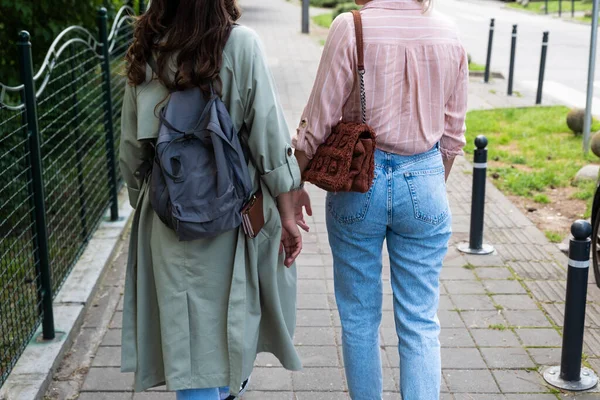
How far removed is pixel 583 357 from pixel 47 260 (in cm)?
273

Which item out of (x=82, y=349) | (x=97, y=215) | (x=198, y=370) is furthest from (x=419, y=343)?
(x=97, y=215)

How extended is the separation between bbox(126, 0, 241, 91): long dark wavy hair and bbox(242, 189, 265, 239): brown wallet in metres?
0.41

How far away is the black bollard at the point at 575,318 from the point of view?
12.4 feet

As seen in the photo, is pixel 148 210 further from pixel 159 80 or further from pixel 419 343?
pixel 419 343

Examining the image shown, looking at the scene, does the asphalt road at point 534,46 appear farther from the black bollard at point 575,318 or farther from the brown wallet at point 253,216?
the brown wallet at point 253,216

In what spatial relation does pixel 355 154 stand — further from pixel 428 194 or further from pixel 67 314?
pixel 67 314

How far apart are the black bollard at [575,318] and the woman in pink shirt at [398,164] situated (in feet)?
3.00

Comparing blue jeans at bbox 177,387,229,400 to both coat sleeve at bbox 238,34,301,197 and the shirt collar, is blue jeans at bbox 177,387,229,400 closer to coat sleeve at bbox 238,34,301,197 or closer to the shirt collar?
coat sleeve at bbox 238,34,301,197

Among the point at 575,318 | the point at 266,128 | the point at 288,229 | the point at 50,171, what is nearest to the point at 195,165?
the point at 266,128

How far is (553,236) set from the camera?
20.9 feet

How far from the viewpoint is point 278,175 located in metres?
2.88

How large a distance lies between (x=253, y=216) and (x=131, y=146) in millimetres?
482

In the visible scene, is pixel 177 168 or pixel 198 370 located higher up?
pixel 177 168

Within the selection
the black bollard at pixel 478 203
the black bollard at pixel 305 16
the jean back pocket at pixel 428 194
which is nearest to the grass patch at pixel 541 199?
the black bollard at pixel 478 203
